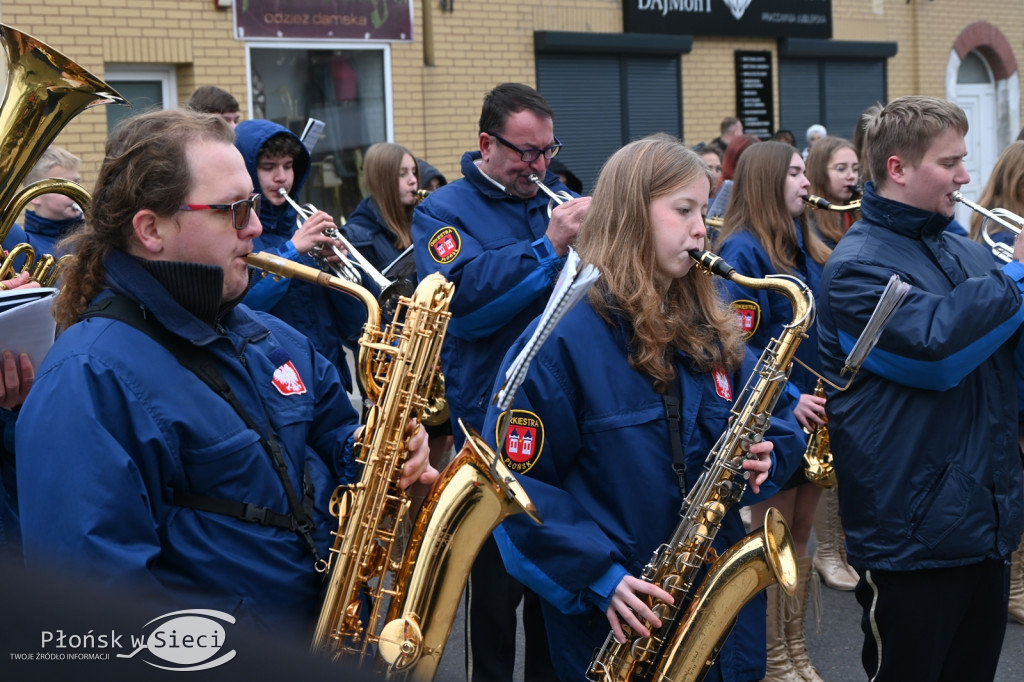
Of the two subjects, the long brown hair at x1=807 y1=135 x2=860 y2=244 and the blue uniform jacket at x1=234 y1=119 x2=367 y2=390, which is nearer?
the blue uniform jacket at x1=234 y1=119 x2=367 y2=390

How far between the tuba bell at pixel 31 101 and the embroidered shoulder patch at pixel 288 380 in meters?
1.05

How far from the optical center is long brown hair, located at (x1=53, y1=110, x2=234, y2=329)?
88.6 inches

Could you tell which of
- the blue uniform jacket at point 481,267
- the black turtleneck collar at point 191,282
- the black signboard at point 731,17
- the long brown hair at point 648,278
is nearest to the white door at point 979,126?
the black signboard at point 731,17

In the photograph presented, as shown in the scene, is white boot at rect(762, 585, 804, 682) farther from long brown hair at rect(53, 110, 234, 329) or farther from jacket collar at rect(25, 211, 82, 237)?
jacket collar at rect(25, 211, 82, 237)

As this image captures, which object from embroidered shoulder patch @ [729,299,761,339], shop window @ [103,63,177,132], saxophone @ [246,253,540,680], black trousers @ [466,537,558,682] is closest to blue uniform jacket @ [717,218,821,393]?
embroidered shoulder patch @ [729,299,761,339]

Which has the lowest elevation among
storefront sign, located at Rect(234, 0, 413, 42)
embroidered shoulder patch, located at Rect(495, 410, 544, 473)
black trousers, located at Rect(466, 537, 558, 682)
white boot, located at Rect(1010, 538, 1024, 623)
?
white boot, located at Rect(1010, 538, 1024, 623)

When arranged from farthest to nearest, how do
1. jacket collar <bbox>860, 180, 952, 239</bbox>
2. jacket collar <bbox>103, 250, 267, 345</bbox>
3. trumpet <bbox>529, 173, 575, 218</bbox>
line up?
trumpet <bbox>529, 173, 575, 218</bbox> → jacket collar <bbox>860, 180, 952, 239</bbox> → jacket collar <bbox>103, 250, 267, 345</bbox>

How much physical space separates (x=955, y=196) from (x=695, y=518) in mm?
1526

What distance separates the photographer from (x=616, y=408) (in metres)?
2.64

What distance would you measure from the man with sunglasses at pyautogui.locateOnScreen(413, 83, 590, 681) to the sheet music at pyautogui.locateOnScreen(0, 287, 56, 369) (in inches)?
61.8

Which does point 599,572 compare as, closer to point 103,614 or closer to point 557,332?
point 557,332

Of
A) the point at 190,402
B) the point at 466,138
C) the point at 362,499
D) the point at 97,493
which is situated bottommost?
the point at 362,499

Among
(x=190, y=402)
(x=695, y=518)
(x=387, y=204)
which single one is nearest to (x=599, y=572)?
(x=695, y=518)

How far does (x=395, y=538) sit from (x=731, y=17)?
12.1m
